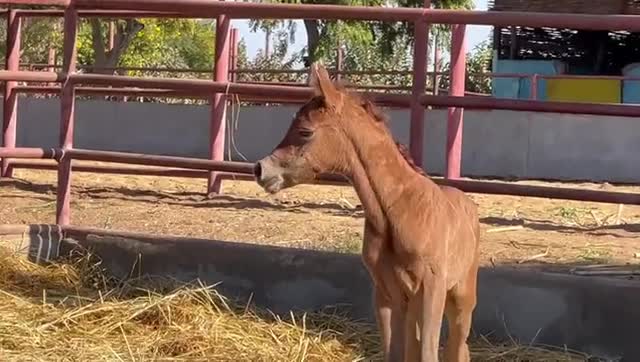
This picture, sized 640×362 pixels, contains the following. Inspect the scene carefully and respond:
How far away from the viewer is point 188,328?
5496mm

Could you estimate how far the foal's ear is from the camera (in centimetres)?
429

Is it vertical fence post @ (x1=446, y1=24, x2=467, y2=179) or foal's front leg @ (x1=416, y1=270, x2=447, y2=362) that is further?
vertical fence post @ (x1=446, y1=24, x2=467, y2=179)

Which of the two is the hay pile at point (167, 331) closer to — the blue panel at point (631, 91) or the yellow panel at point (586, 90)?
the yellow panel at point (586, 90)

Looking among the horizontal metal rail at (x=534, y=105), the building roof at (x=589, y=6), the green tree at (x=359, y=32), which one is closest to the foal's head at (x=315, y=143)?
the horizontal metal rail at (x=534, y=105)

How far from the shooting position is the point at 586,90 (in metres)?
21.4

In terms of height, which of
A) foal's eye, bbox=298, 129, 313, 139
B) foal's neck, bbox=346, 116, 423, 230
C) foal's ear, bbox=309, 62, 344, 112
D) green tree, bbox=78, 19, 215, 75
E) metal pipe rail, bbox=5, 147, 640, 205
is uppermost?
foal's ear, bbox=309, 62, 344, 112

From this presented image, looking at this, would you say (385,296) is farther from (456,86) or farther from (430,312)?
(456,86)

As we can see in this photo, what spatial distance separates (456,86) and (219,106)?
273 centimetres

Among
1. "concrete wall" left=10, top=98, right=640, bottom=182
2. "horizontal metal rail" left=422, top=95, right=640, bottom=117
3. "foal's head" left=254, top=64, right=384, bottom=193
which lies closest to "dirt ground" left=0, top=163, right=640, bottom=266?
"horizontal metal rail" left=422, top=95, right=640, bottom=117

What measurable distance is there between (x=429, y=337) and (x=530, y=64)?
70.4ft

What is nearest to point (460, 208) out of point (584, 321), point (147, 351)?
point (584, 321)

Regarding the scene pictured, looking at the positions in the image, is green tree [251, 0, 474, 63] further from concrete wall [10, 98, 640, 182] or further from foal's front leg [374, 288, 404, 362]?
foal's front leg [374, 288, 404, 362]

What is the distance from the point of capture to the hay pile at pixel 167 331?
5.26 meters

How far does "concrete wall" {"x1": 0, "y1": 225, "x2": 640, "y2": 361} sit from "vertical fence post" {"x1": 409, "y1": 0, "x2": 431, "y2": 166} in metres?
0.69
